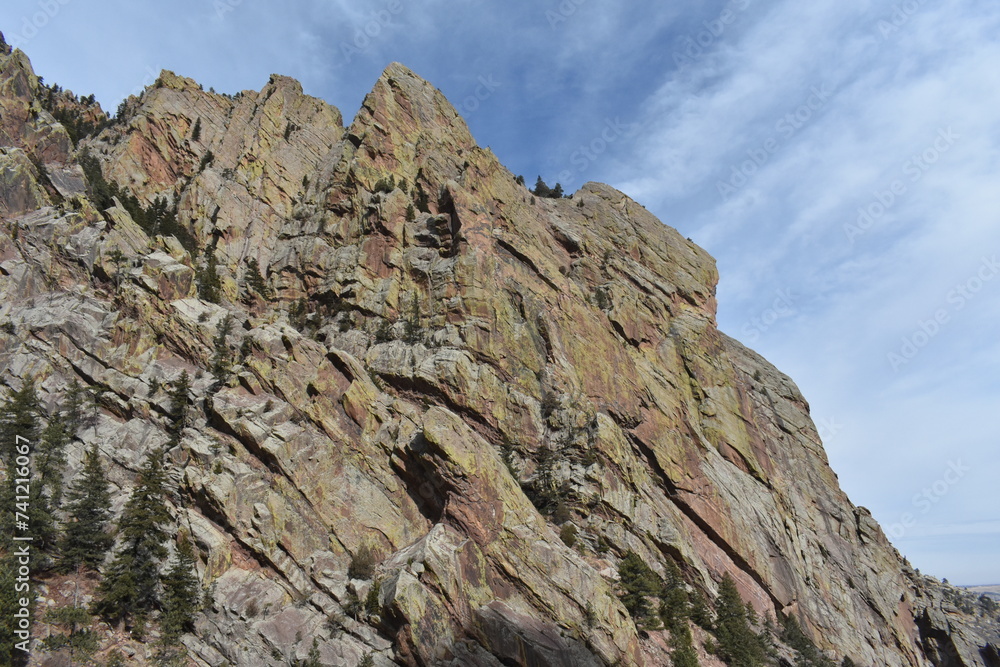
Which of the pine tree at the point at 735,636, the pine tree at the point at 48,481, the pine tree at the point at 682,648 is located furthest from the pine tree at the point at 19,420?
the pine tree at the point at 735,636

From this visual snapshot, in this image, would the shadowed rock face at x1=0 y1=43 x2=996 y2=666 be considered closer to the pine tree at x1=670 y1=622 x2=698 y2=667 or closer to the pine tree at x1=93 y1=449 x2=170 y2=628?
the pine tree at x1=670 y1=622 x2=698 y2=667

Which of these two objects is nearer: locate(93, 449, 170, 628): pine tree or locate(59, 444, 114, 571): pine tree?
locate(93, 449, 170, 628): pine tree

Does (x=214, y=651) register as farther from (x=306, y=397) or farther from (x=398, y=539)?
(x=306, y=397)

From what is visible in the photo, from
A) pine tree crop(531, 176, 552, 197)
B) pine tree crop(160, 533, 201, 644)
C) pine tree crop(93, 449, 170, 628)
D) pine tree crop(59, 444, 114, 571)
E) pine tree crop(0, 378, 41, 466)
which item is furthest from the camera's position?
pine tree crop(531, 176, 552, 197)

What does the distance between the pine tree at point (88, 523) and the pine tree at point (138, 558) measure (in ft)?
3.05

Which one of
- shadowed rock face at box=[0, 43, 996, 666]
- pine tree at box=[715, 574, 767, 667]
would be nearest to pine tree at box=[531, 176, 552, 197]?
shadowed rock face at box=[0, 43, 996, 666]

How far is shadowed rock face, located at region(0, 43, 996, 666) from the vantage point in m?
30.5

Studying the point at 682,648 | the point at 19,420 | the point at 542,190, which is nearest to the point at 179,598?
the point at 19,420

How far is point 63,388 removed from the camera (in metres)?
35.0

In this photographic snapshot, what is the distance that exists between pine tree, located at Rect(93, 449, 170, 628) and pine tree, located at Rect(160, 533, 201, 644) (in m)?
0.92

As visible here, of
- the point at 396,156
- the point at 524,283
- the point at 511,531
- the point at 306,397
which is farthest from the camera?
the point at 396,156

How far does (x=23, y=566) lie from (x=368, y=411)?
62.0 ft

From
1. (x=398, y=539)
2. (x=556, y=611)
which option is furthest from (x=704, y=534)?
(x=398, y=539)

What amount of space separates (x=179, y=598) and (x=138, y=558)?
3211 mm
